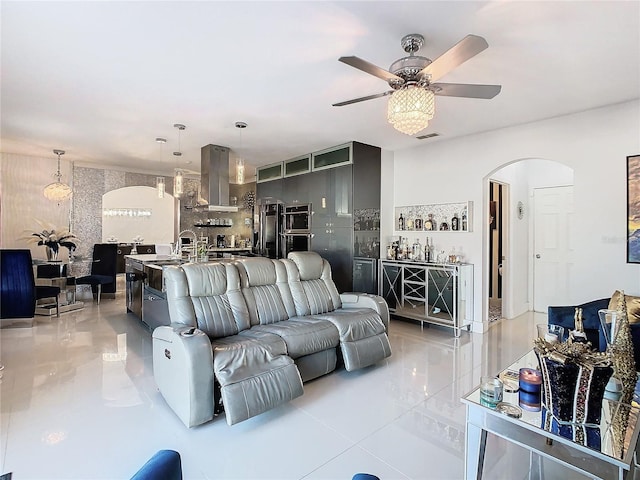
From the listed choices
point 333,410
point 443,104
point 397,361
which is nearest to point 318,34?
point 443,104

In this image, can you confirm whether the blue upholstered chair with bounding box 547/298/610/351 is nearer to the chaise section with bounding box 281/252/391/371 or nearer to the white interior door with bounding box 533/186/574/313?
the chaise section with bounding box 281/252/391/371

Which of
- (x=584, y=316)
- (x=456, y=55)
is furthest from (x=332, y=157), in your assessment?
(x=584, y=316)

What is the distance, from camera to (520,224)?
5.60 meters

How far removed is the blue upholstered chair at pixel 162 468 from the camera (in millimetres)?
738

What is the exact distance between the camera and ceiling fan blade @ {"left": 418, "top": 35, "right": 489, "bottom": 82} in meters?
1.77

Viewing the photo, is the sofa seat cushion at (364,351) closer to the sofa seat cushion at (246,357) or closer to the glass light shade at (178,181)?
the sofa seat cushion at (246,357)

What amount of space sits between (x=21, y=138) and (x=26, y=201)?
1.76 metres

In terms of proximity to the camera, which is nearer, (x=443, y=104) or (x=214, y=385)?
(x=214, y=385)

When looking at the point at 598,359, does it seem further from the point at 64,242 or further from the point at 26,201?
the point at 26,201

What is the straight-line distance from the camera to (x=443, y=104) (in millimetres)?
3643

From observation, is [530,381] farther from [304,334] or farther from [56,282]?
[56,282]

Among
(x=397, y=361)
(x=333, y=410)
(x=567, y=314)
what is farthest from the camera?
(x=397, y=361)

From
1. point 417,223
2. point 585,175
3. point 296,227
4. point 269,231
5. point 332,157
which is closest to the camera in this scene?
point 585,175

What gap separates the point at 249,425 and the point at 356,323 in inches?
51.9
